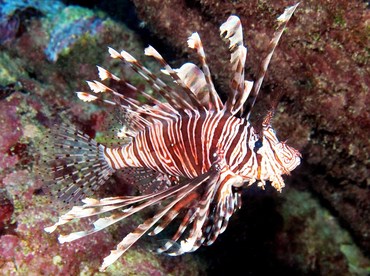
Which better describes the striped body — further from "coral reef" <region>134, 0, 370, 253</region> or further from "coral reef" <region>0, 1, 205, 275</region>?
"coral reef" <region>134, 0, 370, 253</region>

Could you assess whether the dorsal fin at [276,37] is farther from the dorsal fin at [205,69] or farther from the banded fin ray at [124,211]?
the banded fin ray at [124,211]

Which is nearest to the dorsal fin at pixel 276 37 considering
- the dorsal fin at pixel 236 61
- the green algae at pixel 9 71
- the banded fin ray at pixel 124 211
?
the dorsal fin at pixel 236 61

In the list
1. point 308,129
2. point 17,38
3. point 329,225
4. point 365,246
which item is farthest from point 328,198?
point 17,38

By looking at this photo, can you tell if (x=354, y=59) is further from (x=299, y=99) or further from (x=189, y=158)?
(x=189, y=158)

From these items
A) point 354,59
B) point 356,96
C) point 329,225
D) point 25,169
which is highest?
point 354,59

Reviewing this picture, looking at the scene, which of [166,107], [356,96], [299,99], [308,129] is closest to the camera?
[166,107]

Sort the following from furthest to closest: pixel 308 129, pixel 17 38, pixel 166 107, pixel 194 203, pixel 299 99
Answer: pixel 17 38
pixel 308 129
pixel 299 99
pixel 166 107
pixel 194 203
